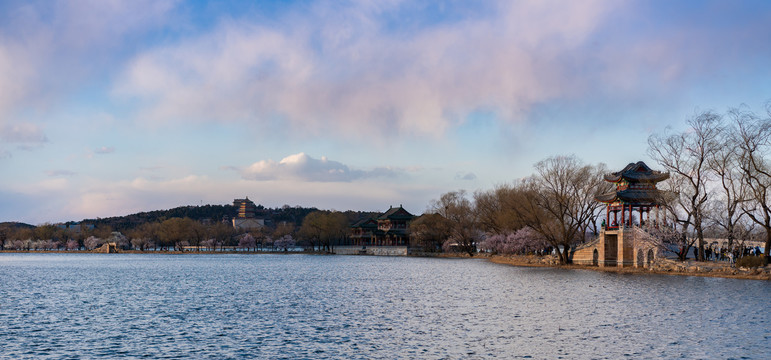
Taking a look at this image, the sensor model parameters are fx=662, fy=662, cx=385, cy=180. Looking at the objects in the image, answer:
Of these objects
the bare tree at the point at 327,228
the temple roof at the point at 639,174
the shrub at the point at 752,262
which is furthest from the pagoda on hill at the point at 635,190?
the bare tree at the point at 327,228

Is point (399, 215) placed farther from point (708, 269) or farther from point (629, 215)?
point (708, 269)

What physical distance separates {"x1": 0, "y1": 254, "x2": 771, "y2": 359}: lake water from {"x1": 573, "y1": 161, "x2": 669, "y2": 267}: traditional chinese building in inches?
574

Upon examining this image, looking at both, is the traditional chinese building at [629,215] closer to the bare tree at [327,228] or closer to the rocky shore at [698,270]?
the rocky shore at [698,270]

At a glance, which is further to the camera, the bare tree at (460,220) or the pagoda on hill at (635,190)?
the bare tree at (460,220)

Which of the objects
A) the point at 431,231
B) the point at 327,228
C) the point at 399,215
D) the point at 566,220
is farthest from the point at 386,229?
the point at 566,220

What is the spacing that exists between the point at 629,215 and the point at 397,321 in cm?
4308

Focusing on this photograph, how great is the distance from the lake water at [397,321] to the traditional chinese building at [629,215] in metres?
14.6

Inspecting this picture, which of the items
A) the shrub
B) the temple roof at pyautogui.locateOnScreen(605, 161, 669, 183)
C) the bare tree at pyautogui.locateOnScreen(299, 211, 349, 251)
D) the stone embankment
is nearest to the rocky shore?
the stone embankment

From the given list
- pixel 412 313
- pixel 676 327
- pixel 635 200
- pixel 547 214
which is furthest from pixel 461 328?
pixel 547 214

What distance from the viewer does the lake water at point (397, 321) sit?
Result: 22609 millimetres

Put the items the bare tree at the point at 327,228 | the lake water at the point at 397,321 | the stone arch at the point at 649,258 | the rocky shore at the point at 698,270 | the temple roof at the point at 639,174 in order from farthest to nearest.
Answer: the bare tree at the point at 327,228 < the temple roof at the point at 639,174 < the stone arch at the point at 649,258 < the rocky shore at the point at 698,270 < the lake water at the point at 397,321

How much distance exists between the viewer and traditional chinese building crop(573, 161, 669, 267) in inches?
2462

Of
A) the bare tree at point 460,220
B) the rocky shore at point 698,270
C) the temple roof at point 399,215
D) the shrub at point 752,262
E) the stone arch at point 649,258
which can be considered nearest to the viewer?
the rocky shore at point 698,270

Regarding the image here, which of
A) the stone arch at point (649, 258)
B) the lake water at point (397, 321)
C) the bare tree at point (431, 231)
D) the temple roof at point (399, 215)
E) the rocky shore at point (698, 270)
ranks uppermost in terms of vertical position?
the temple roof at point (399, 215)
